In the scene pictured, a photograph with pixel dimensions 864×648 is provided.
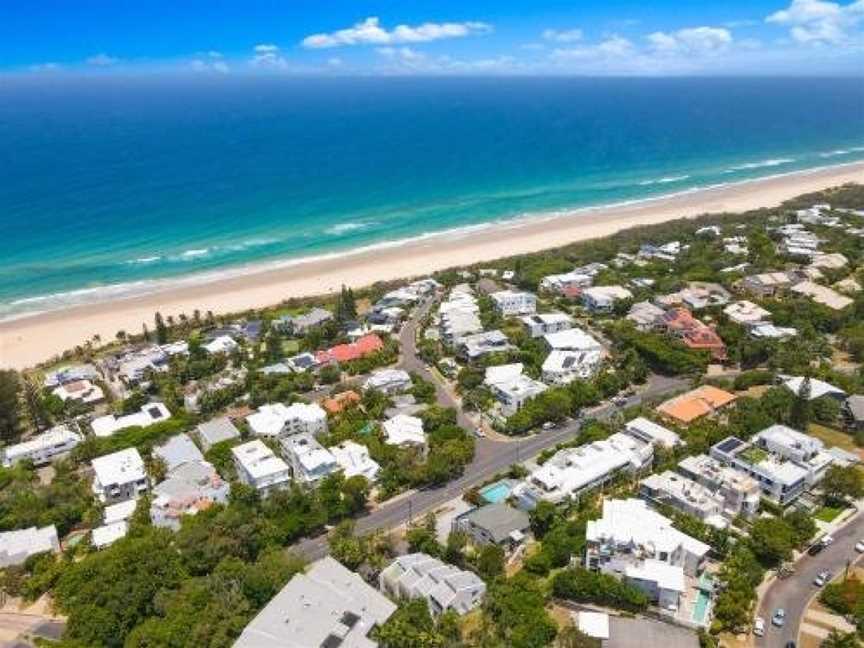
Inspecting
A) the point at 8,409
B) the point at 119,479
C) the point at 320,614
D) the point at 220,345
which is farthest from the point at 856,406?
the point at 8,409

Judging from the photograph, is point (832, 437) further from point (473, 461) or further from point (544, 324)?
point (544, 324)

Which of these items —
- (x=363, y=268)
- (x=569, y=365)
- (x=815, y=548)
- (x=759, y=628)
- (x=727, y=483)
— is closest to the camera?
(x=759, y=628)

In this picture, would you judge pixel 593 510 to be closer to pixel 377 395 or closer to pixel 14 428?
pixel 377 395

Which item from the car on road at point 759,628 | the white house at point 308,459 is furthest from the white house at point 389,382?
the car on road at point 759,628

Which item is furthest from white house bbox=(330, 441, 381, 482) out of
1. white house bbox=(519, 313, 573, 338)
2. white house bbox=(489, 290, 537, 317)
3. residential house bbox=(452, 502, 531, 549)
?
white house bbox=(489, 290, 537, 317)

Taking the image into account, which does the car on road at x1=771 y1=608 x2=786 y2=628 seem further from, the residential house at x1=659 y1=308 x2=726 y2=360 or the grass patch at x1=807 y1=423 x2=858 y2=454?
the residential house at x1=659 y1=308 x2=726 y2=360

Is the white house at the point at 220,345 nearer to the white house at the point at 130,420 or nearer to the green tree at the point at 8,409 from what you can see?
the white house at the point at 130,420

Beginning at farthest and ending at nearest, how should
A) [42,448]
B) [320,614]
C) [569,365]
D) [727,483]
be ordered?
[569,365]
[42,448]
[727,483]
[320,614]
